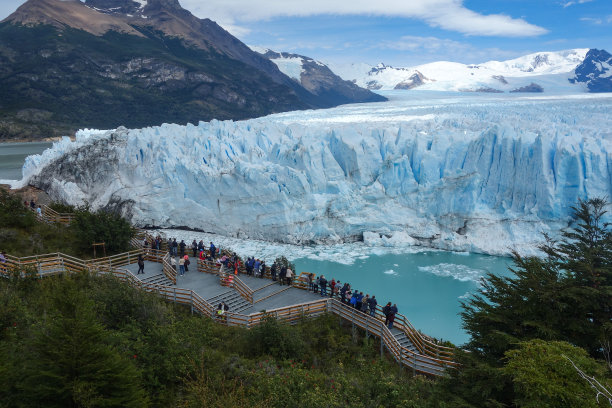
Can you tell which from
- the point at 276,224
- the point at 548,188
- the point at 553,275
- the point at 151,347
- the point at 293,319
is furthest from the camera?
the point at 276,224

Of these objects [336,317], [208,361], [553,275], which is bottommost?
[336,317]

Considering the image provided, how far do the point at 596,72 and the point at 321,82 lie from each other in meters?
60.8

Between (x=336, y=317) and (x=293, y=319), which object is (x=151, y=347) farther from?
(x=336, y=317)

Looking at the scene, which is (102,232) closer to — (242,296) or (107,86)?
(242,296)

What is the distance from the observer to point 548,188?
14.8 m

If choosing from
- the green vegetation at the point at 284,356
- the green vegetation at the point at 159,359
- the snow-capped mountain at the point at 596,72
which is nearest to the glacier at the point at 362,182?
the green vegetation at the point at 159,359

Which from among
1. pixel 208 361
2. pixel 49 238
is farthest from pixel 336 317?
pixel 49 238

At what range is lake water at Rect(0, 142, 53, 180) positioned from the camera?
26600 millimetres

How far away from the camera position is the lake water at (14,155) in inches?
1047

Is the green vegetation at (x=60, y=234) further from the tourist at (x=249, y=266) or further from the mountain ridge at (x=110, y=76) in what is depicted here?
the mountain ridge at (x=110, y=76)

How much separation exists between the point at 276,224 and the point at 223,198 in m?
2.39

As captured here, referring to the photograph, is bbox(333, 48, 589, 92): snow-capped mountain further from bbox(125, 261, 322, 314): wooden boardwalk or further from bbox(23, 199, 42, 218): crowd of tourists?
bbox(125, 261, 322, 314): wooden boardwalk

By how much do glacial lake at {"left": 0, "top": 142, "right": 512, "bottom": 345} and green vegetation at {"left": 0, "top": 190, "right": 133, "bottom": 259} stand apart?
4636 mm

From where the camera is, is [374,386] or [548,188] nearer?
[374,386]
